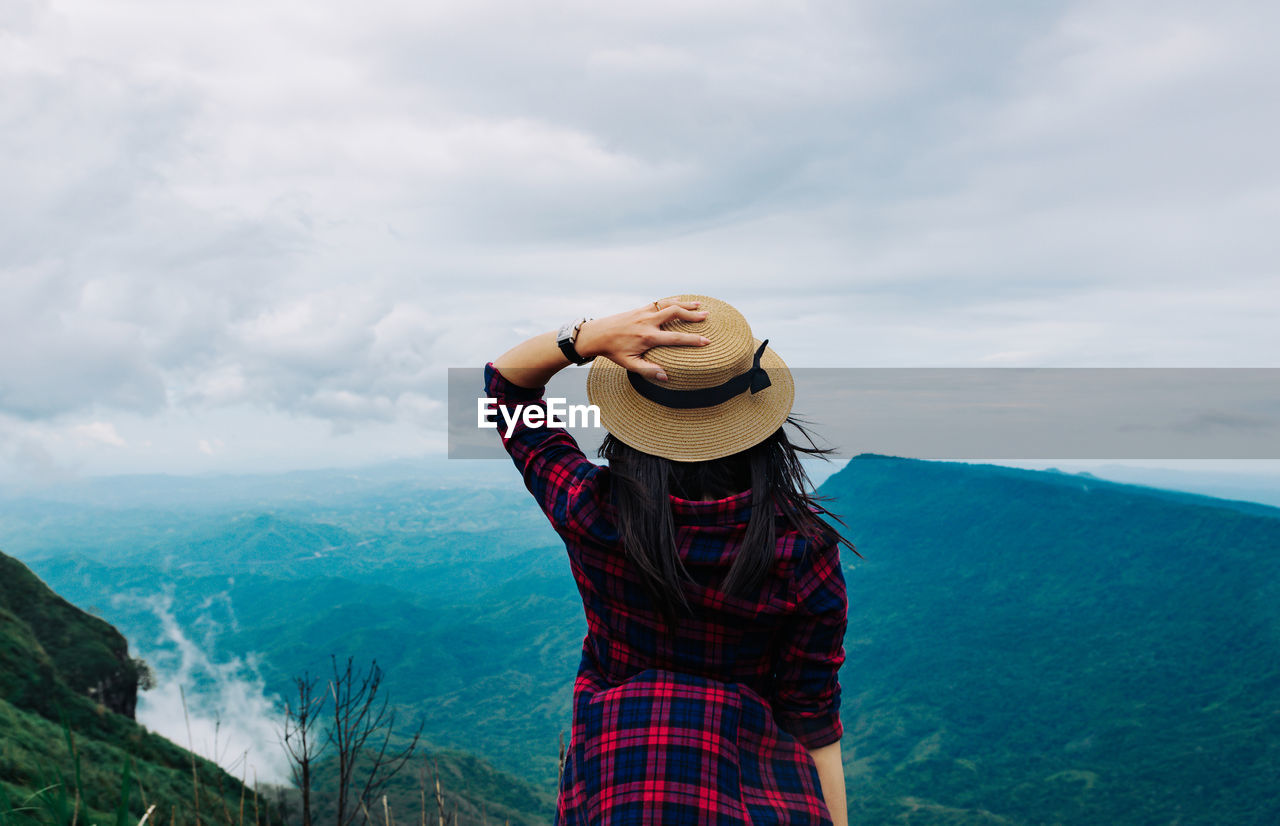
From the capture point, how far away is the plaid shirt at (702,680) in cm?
123

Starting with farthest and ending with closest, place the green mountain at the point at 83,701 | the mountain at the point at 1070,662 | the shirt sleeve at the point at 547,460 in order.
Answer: the mountain at the point at 1070,662 < the green mountain at the point at 83,701 < the shirt sleeve at the point at 547,460

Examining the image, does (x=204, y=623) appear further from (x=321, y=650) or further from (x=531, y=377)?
(x=531, y=377)

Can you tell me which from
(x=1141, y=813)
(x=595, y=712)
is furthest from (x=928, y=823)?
(x=595, y=712)

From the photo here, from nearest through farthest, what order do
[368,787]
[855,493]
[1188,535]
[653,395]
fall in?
[653,395]
[368,787]
[1188,535]
[855,493]

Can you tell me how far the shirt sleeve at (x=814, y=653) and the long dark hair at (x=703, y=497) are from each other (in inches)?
2.7

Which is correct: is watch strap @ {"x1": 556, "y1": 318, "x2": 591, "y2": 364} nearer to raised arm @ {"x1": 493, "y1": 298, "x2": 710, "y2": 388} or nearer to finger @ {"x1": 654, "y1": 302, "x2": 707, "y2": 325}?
raised arm @ {"x1": 493, "y1": 298, "x2": 710, "y2": 388}

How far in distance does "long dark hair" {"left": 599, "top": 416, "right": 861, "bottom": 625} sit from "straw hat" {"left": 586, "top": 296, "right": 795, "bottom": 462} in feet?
0.13

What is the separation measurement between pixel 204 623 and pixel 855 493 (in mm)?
63738

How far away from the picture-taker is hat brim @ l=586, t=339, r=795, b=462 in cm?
138

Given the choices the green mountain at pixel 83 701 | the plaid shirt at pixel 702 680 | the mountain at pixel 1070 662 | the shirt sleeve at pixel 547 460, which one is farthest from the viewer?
the mountain at pixel 1070 662

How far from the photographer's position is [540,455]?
1.55 metres

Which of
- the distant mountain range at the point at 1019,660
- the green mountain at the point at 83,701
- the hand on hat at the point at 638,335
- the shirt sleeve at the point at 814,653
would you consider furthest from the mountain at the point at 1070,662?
the hand on hat at the point at 638,335

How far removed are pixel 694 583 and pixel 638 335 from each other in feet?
1.66

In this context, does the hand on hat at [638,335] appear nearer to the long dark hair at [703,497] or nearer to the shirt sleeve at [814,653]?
the long dark hair at [703,497]
